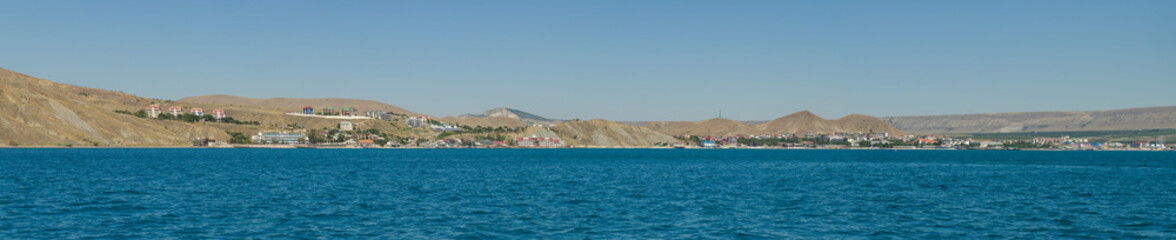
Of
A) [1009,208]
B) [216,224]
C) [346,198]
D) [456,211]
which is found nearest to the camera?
[216,224]

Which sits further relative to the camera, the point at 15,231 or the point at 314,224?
the point at 314,224

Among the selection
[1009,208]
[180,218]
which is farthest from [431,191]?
[1009,208]

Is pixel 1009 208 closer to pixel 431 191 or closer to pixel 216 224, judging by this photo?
pixel 431 191

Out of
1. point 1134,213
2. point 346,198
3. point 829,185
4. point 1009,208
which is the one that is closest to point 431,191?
point 346,198

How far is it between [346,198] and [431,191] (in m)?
8.33

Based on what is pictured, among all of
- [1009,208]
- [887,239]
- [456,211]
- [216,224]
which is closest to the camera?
[887,239]

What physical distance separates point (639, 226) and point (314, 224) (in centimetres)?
1477

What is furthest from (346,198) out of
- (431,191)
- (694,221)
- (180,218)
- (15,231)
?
(694,221)

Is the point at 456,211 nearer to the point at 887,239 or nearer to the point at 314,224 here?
the point at 314,224

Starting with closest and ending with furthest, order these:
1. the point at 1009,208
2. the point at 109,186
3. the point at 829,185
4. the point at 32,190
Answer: the point at 1009,208, the point at 32,190, the point at 109,186, the point at 829,185

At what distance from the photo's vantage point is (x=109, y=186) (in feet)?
206

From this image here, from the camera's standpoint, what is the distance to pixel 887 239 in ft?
→ 115

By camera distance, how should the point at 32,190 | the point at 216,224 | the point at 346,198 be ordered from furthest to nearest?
1. the point at 32,190
2. the point at 346,198
3. the point at 216,224

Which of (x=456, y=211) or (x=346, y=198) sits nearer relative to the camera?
(x=456, y=211)
